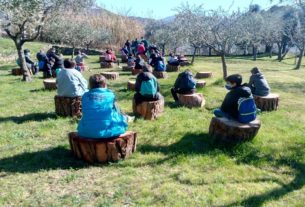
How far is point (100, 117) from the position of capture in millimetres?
6309

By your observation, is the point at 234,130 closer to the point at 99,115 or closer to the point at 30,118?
the point at 99,115

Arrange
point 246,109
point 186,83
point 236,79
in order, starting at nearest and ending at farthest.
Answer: point 246,109 → point 236,79 → point 186,83

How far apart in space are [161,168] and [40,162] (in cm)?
205

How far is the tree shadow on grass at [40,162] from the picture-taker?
621 cm

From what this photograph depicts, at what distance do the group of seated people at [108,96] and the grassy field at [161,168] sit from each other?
1.91 feet

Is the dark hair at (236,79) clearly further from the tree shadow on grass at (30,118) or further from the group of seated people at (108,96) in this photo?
the tree shadow on grass at (30,118)

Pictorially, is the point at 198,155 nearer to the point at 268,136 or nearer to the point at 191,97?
the point at 268,136

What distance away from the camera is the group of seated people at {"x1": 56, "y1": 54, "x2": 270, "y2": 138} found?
20.7ft

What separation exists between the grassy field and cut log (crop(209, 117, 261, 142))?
7.2 inches

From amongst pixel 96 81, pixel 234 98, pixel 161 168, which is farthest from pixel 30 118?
pixel 234 98

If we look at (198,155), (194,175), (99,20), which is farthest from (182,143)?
(99,20)

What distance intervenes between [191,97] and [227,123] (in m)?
3.74

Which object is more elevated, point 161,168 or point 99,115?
point 99,115

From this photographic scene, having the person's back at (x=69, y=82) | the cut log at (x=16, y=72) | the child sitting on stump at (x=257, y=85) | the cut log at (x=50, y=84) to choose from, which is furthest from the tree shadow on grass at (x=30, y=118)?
the cut log at (x=16, y=72)
